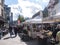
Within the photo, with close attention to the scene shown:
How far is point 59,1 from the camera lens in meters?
52.7

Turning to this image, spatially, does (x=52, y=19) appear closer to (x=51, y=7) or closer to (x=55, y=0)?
(x=55, y=0)

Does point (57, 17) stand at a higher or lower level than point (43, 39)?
→ higher

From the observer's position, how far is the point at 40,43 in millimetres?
16219

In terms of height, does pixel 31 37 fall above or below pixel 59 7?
below

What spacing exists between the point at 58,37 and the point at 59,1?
43830 mm

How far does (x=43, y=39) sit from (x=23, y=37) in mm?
8832

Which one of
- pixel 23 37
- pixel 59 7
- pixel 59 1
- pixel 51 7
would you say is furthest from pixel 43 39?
pixel 51 7

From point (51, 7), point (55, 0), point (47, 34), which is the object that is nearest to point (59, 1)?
point (55, 0)

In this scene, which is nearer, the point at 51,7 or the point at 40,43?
the point at 40,43

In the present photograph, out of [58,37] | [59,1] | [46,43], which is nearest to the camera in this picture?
[58,37]

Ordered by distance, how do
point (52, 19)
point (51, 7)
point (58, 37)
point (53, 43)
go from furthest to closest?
point (51, 7) < point (53, 43) < point (52, 19) < point (58, 37)

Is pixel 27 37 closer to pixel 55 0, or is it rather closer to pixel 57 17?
pixel 57 17

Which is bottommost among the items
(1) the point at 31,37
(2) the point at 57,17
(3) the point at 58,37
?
(1) the point at 31,37

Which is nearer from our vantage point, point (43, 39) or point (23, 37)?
point (43, 39)
